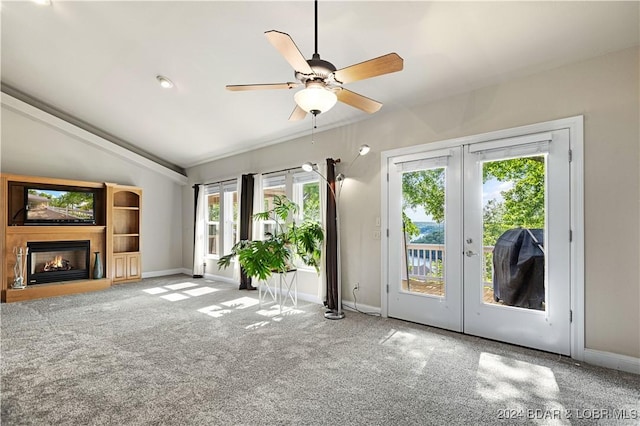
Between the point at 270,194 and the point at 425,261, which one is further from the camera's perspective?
the point at 270,194

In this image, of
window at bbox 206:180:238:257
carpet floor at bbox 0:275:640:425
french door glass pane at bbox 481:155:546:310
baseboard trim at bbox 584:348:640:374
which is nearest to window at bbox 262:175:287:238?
window at bbox 206:180:238:257

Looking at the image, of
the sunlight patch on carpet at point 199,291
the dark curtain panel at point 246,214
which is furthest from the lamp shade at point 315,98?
the sunlight patch on carpet at point 199,291

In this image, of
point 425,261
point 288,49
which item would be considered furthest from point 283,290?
point 288,49

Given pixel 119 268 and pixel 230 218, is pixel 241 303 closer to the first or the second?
pixel 230 218

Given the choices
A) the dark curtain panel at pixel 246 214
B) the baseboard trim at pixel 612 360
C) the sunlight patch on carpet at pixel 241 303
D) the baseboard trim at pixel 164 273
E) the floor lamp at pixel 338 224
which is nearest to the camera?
the baseboard trim at pixel 612 360

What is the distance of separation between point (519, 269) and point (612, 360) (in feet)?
3.14

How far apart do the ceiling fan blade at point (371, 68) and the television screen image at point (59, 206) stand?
5.94 m

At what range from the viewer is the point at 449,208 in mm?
3680

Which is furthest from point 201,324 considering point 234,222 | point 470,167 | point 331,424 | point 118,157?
point 118,157

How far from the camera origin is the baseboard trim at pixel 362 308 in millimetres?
4262

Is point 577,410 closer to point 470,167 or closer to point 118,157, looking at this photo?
point 470,167

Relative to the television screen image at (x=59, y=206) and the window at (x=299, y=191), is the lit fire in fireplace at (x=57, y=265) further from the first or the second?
the window at (x=299, y=191)

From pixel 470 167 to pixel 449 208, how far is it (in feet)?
1.61

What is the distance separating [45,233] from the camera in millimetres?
5660
